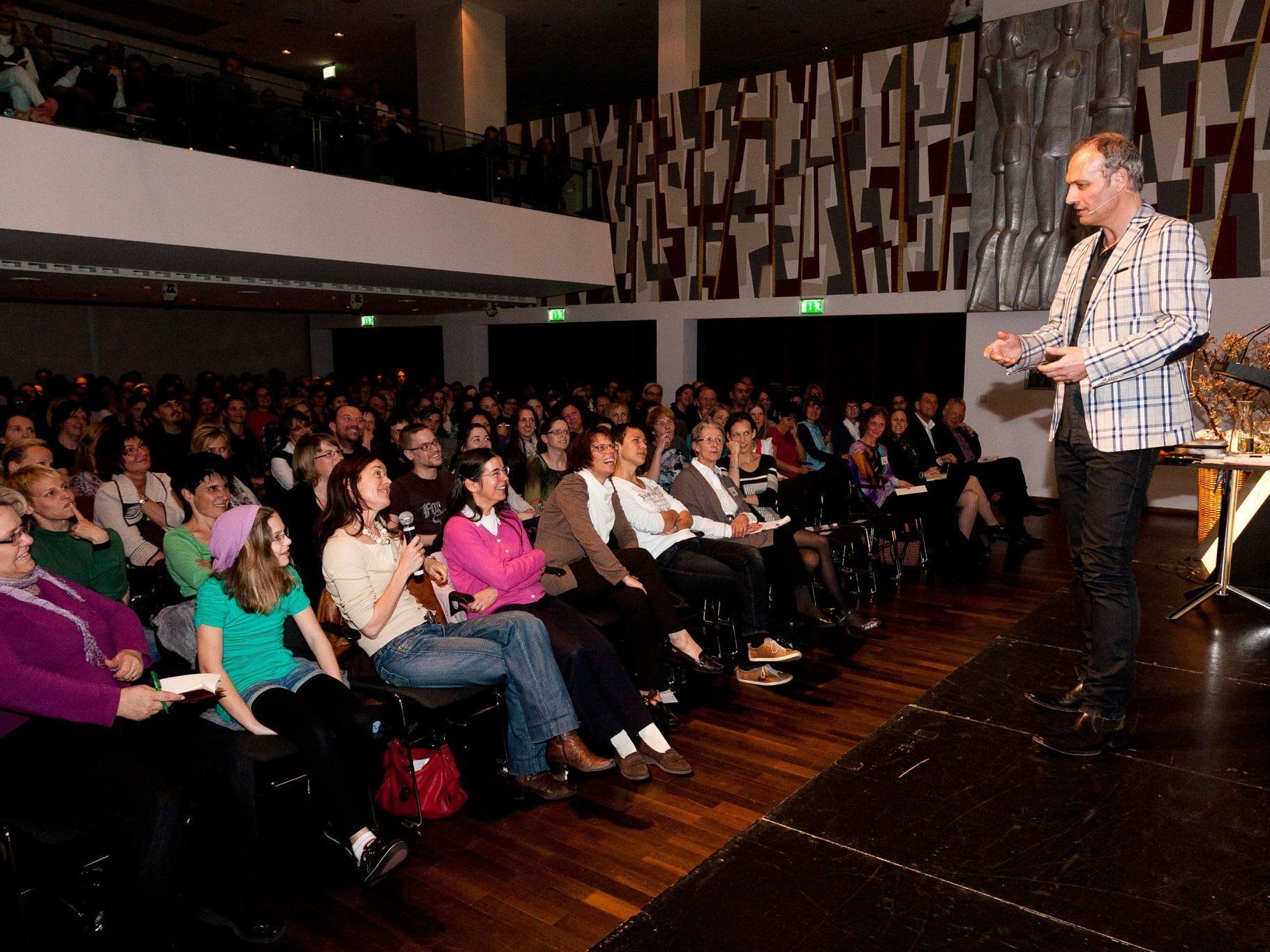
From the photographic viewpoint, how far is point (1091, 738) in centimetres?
287

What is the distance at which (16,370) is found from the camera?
15.6m

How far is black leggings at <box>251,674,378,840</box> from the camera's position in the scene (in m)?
2.62

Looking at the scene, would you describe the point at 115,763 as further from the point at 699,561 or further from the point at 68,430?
the point at 68,430

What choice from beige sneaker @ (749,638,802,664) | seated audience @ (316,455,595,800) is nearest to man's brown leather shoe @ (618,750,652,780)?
seated audience @ (316,455,595,800)

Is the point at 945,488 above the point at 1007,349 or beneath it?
beneath

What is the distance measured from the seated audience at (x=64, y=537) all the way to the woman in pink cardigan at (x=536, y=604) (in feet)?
4.46

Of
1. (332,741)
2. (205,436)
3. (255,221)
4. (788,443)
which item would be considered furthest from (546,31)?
(332,741)

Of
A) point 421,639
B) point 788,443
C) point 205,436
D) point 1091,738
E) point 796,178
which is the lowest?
point 1091,738

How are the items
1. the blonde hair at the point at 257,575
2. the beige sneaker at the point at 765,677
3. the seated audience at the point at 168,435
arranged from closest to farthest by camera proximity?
the blonde hair at the point at 257,575 < the beige sneaker at the point at 765,677 < the seated audience at the point at 168,435

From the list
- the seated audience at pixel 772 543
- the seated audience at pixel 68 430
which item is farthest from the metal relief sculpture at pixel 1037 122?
the seated audience at pixel 68 430

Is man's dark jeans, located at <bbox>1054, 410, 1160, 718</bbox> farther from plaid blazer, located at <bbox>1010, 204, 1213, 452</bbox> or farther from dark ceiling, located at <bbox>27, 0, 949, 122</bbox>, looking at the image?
dark ceiling, located at <bbox>27, 0, 949, 122</bbox>

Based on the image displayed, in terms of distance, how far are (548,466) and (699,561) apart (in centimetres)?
183

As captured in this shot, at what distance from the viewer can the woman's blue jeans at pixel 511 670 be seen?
10.2ft

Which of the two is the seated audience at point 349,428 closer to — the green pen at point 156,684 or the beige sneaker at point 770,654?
the beige sneaker at point 770,654
